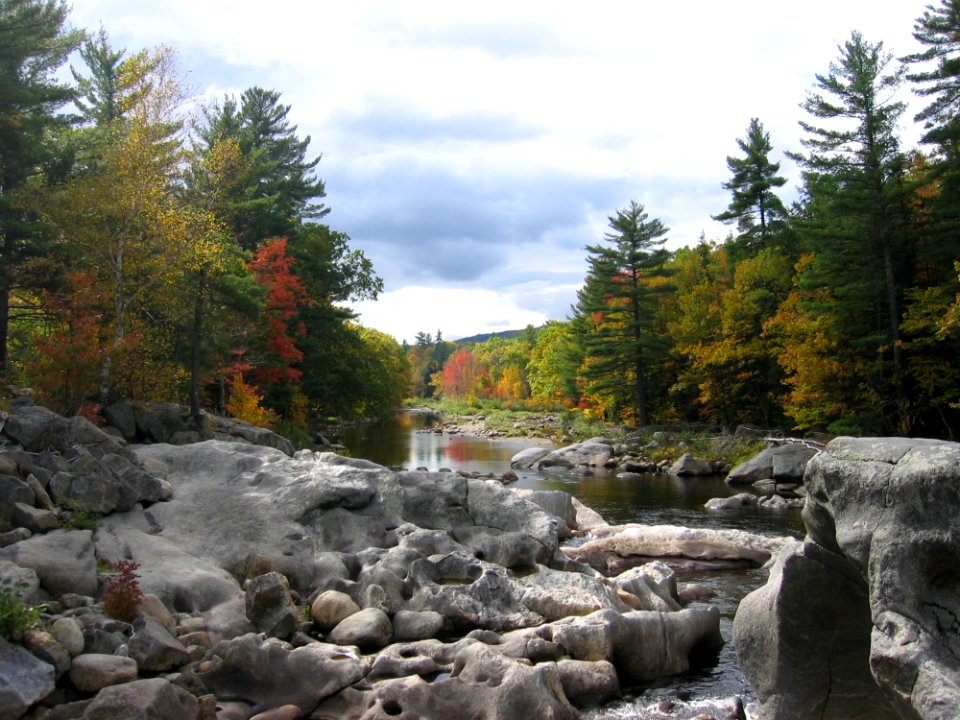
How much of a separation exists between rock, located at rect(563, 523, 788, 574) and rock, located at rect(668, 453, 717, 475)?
1491 centimetres

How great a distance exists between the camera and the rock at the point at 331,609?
35.8ft

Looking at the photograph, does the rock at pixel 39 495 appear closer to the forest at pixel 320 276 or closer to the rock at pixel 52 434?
the rock at pixel 52 434

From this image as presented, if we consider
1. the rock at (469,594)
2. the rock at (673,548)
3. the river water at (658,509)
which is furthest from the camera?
the rock at (673,548)

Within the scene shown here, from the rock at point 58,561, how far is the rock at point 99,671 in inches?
88.2

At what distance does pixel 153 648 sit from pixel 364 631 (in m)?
2.63

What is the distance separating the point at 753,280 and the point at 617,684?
35.0m

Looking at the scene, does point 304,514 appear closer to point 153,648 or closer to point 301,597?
point 301,597

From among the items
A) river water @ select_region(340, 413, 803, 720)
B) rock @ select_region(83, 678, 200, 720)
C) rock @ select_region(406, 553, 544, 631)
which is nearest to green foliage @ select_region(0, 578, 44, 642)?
rock @ select_region(83, 678, 200, 720)

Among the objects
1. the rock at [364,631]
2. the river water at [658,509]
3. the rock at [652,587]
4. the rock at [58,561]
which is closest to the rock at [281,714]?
the rock at [364,631]

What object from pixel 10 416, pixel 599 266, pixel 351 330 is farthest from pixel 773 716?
pixel 599 266

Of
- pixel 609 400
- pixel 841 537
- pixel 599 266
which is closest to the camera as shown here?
pixel 841 537

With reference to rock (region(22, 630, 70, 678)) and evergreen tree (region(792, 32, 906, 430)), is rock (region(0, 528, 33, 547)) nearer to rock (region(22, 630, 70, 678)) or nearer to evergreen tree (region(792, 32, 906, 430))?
rock (region(22, 630, 70, 678))

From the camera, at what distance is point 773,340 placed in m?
38.0

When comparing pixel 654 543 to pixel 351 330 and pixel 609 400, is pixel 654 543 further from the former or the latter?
pixel 609 400
